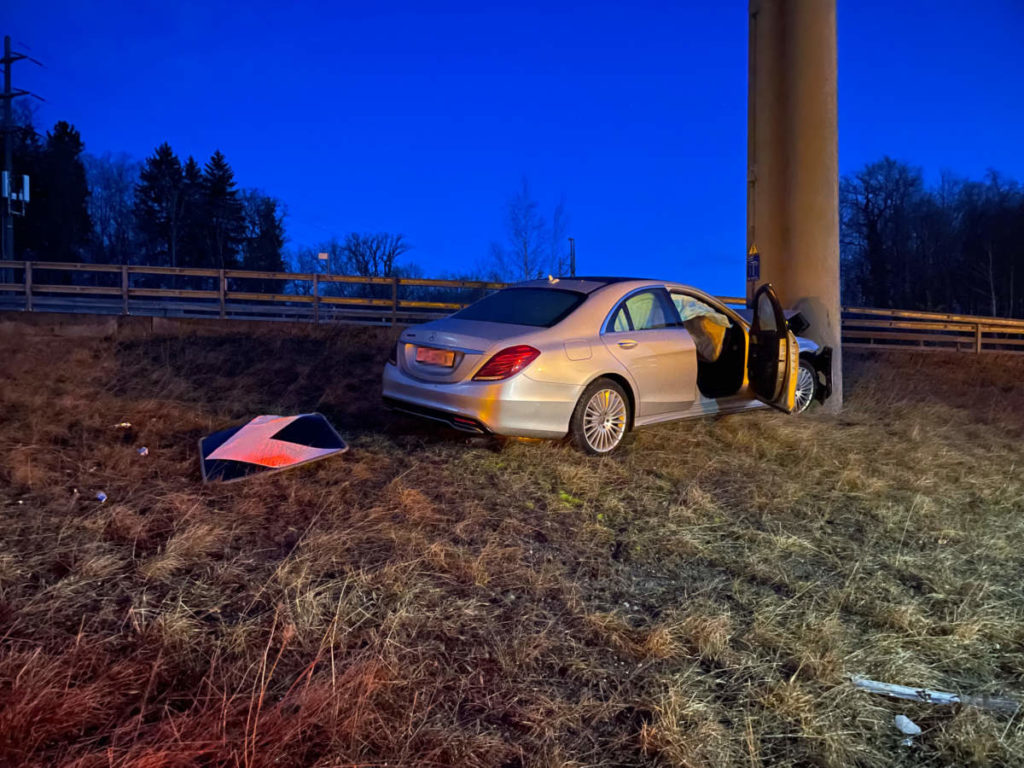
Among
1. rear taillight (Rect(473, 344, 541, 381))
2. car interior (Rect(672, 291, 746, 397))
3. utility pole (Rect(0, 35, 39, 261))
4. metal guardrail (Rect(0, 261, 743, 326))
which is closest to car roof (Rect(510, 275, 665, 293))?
car interior (Rect(672, 291, 746, 397))

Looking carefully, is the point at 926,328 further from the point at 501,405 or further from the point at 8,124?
the point at 8,124

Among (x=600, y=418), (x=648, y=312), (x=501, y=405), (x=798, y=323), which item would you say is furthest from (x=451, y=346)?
(x=798, y=323)

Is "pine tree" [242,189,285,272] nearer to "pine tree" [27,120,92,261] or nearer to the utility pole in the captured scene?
"pine tree" [27,120,92,261]

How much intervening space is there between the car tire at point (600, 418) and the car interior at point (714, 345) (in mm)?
1149

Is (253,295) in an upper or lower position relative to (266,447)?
upper

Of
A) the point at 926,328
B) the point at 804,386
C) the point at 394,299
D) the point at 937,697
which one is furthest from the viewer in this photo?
the point at 926,328

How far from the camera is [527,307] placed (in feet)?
18.9

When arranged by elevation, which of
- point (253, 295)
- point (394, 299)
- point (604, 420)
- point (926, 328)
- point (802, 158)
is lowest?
point (604, 420)

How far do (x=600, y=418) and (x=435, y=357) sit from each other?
1.37m

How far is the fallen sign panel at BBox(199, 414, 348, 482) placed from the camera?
4.48 m

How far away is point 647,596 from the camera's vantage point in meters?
3.06

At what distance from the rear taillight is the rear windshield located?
407mm

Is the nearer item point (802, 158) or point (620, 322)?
point (620, 322)

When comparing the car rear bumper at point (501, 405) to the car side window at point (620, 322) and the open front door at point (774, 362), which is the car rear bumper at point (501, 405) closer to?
the car side window at point (620, 322)
